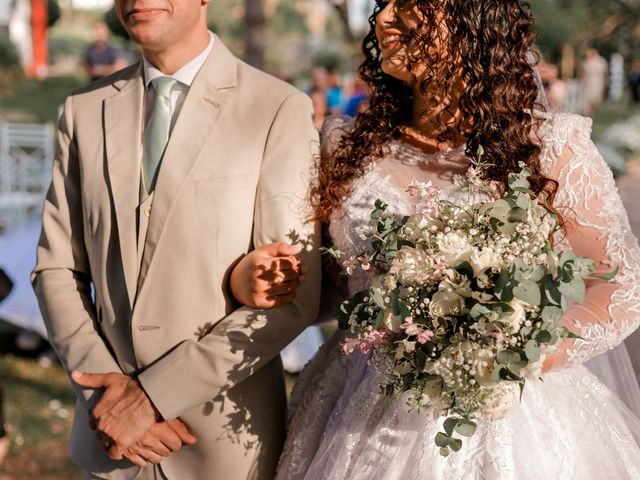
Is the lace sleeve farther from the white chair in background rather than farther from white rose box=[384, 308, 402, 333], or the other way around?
the white chair in background

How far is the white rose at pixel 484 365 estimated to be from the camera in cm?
206

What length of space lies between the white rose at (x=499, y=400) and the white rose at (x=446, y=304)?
8.5 inches

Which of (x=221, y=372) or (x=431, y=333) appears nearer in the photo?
(x=431, y=333)

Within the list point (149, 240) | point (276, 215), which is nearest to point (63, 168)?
point (149, 240)

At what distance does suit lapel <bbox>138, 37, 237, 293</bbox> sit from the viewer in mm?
2623

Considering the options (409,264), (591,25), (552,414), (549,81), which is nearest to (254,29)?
(549,81)

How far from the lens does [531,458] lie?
239 centimetres

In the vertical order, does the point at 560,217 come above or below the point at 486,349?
above

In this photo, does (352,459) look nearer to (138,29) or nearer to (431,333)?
(431,333)

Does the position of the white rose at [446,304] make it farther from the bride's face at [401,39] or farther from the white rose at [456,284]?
the bride's face at [401,39]

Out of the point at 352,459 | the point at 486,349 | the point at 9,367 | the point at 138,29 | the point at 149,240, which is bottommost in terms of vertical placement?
the point at 9,367

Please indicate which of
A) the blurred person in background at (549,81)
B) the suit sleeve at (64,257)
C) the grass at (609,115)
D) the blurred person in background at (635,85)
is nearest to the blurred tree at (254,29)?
the blurred person in background at (549,81)

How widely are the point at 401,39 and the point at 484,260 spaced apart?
2.83 feet

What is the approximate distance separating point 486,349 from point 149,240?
1122mm
